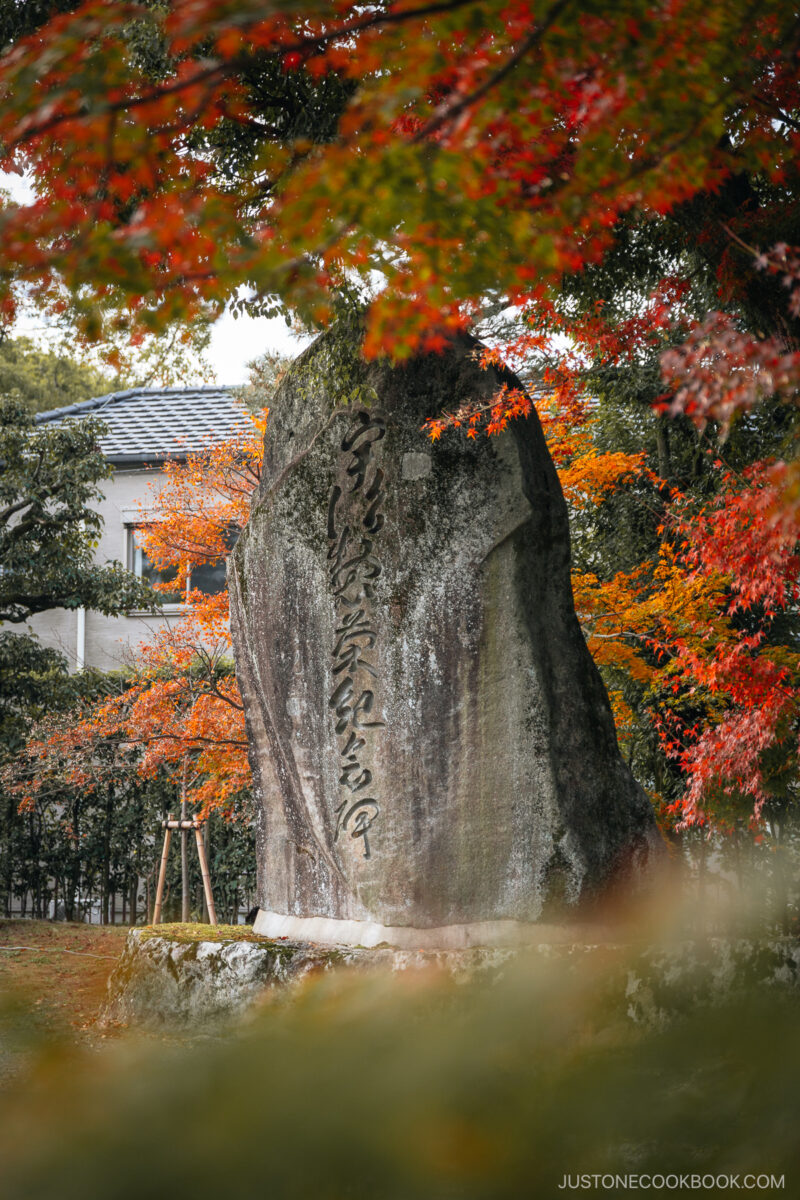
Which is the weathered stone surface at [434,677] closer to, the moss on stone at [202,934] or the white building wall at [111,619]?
the moss on stone at [202,934]

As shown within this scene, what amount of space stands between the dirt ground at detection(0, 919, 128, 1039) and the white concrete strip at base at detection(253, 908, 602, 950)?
1830 millimetres

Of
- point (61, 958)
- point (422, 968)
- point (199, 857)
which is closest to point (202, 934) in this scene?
point (422, 968)

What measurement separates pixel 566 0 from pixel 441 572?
10.7 feet

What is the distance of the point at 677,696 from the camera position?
10.6m

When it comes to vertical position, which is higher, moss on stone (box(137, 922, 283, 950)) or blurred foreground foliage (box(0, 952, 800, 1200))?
blurred foreground foliage (box(0, 952, 800, 1200))

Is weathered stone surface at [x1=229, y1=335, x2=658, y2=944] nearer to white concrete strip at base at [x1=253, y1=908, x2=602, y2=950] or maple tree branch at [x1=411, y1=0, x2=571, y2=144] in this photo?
white concrete strip at base at [x1=253, y1=908, x2=602, y2=950]

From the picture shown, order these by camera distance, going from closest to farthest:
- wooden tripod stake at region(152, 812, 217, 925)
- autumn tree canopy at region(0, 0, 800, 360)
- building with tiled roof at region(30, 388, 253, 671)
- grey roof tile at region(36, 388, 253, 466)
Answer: autumn tree canopy at region(0, 0, 800, 360), wooden tripod stake at region(152, 812, 217, 925), building with tiled roof at region(30, 388, 253, 671), grey roof tile at region(36, 388, 253, 466)

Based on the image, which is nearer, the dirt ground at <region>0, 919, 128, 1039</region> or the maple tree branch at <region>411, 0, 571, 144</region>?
the maple tree branch at <region>411, 0, 571, 144</region>

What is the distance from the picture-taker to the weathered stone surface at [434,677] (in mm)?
5289

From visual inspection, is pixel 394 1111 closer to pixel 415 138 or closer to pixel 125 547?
pixel 415 138

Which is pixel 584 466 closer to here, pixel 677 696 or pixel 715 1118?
pixel 677 696

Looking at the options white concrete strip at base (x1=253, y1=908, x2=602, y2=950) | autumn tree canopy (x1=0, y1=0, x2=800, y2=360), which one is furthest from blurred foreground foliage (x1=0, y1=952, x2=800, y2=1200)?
white concrete strip at base (x1=253, y1=908, x2=602, y2=950)

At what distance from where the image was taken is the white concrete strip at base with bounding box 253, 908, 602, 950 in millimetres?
5109

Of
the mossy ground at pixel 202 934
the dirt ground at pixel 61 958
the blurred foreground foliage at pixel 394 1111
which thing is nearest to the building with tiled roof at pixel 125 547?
the dirt ground at pixel 61 958
